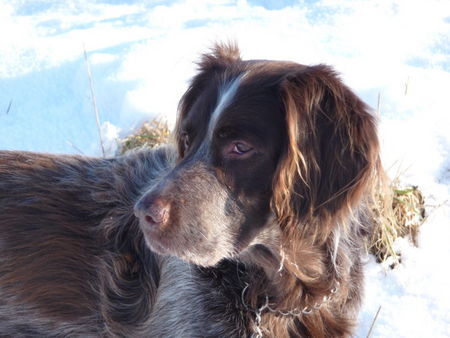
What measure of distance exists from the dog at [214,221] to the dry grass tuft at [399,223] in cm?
91

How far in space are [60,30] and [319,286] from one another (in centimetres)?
500

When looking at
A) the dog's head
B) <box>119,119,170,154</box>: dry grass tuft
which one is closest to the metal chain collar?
the dog's head

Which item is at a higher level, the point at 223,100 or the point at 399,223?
the point at 223,100

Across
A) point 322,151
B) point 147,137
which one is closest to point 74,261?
point 322,151

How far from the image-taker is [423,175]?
394cm

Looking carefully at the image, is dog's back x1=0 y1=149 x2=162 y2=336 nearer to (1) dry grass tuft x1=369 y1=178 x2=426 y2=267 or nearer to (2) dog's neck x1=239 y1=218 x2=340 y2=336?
(2) dog's neck x1=239 y1=218 x2=340 y2=336

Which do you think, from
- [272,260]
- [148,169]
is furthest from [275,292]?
[148,169]

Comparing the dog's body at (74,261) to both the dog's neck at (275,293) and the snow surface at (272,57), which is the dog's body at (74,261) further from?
the snow surface at (272,57)

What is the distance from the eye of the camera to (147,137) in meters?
4.23

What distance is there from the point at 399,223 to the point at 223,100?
1783mm

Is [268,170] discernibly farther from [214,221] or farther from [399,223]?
[399,223]

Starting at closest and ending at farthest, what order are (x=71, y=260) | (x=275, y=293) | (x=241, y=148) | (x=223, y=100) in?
(x=241, y=148)
(x=223, y=100)
(x=275, y=293)
(x=71, y=260)

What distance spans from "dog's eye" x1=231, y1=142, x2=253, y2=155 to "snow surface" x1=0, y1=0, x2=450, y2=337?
120cm

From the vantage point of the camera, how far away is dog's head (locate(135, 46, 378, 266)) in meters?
2.11
